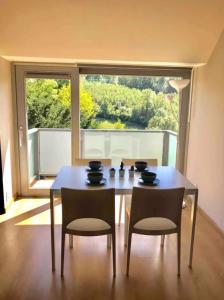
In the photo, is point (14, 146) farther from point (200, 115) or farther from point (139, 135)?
Answer: point (200, 115)

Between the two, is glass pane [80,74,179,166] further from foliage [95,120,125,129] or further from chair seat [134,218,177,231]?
chair seat [134,218,177,231]

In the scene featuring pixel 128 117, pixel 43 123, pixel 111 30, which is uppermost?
pixel 111 30

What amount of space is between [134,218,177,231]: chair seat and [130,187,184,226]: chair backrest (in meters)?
0.08

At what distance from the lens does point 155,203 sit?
2.06 meters

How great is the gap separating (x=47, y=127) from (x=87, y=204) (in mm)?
2178

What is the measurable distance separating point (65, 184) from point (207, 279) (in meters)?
1.45

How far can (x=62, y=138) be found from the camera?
13.0 ft

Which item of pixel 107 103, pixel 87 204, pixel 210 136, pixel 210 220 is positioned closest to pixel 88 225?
pixel 87 204

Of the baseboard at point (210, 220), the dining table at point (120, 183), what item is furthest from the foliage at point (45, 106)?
the baseboard at point (210, 220)

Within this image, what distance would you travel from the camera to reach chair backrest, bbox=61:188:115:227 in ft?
6.56

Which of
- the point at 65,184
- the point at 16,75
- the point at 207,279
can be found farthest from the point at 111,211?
the point at 16,75

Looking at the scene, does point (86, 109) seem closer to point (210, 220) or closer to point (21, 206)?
point (21, 206)

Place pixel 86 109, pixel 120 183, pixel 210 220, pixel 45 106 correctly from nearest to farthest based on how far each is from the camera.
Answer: pixel 120 183, pixel 210 220, pixel 45 106, pixel 86 109

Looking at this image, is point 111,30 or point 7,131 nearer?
point 111,30
